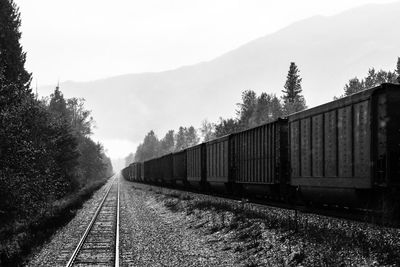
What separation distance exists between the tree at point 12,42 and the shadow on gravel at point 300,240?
1278 inches

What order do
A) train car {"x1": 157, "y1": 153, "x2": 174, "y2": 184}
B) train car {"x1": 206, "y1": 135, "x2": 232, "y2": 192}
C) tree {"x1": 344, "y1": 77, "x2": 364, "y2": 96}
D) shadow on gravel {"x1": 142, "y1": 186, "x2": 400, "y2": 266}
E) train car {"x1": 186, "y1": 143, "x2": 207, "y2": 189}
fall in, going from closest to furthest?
shadow on gravel {"x1": 142, "y1": 186, "x2": 400, "y2": 266}, train car {"x1": 206, "y1": 135, "x2": 232, "y2": 192}, train car {"x1": 186, "y1": 143, "x2": 207, "y2": 189}, train car {"x1": 157, "y1": 153, "x2": 174, "y2": 184}, tree {"x1": 344, "y1": 77, "x2": 364, "y2": 96}

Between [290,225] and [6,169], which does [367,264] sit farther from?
[6,169]

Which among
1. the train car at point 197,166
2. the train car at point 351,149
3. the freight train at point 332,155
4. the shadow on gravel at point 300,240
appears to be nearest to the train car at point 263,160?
the freight train at point 332,155

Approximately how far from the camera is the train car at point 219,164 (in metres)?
25.7

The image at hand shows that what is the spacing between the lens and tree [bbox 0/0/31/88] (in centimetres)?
4247

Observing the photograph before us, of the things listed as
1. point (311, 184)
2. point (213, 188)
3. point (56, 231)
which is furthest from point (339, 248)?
point (213, 188)

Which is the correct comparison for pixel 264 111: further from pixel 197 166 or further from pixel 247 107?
pixel 197 166

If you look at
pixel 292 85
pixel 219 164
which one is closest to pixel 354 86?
pixel 292 85

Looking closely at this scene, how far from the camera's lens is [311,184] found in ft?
50.3

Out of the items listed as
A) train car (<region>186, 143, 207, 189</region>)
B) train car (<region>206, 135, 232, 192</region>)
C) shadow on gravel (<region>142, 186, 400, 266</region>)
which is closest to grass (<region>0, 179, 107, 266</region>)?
shadow on gravel (<region>142, 186, 400, 266</region>)

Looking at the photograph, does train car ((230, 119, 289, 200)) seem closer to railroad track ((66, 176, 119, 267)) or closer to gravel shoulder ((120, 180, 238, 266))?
gravel shoulder ((120, 180, 238, 266))

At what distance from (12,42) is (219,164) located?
92.0 feet

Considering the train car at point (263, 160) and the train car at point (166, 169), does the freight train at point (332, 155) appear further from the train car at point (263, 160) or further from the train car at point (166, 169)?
the train car at point (166, 169)

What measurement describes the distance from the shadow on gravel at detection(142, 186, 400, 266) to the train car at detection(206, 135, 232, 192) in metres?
8.60
